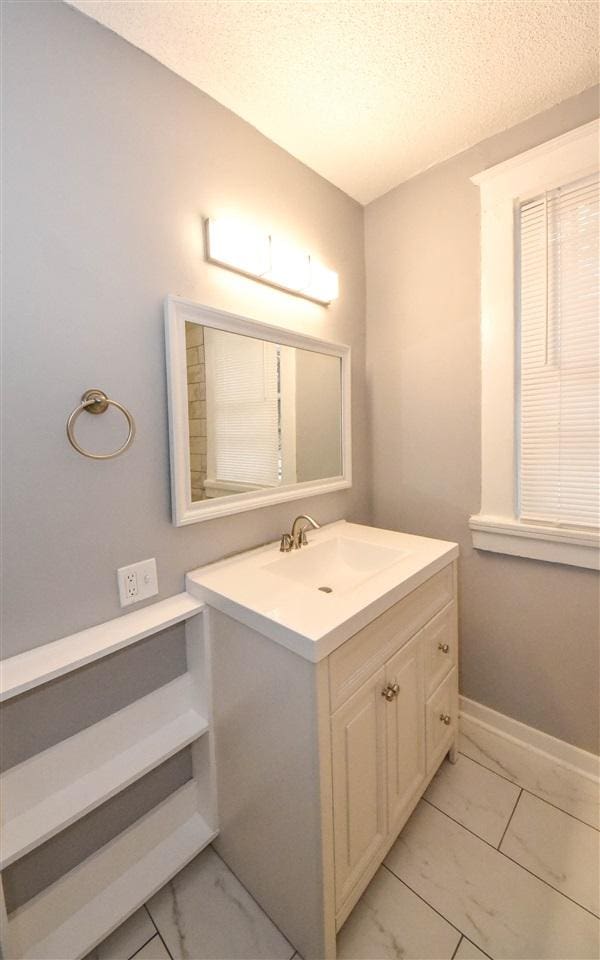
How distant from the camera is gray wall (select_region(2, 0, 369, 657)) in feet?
2.78

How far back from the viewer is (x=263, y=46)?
3.44 ft

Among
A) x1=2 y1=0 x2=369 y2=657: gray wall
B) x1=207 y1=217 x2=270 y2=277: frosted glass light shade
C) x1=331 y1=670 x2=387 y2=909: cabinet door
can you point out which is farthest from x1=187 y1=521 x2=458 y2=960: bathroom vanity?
x1=207 y1=217 x2=270 y2=277: frosted glass light shade

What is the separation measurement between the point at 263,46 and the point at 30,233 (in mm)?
Result: 844

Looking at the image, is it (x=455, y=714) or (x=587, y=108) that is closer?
(x=587, y=108)

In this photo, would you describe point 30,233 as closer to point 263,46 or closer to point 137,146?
point 137,146

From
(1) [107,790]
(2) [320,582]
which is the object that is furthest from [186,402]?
(1) [107,790]

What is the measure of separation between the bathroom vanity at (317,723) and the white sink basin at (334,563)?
0.12 ft

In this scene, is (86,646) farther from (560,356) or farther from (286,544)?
(560,356)

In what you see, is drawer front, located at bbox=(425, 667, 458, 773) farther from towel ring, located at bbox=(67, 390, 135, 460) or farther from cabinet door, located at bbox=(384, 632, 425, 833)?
towel ring, located at bbox=(67, 390, 135, 460)

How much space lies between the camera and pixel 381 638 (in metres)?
1.01

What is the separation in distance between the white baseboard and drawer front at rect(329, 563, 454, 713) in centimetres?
68

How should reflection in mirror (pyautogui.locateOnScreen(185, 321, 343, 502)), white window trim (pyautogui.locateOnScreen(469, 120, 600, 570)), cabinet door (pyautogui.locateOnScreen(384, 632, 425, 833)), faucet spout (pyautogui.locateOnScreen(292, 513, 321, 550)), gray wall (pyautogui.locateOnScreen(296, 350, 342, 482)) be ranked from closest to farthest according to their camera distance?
cabinet door (pyautogui.locateOnScreen(384, 632, 425, 833))
reflection in mirror (pyautogui.locateOnScreen(185, 321, 343, 502))
white window trim (pyautogui.locateOnScreen(469, 120, 600, 570))
faucet spout (pyautogui.locateOnScreen(292, 513, 321, 550))
gray wall (pyautogui.locateOnScreen(296, 350, 342, 482))

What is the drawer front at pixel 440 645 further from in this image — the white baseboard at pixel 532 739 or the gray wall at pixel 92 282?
the gray wall at pixel 92 282

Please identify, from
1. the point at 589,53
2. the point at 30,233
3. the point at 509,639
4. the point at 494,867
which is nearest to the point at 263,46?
the point at 30,233
